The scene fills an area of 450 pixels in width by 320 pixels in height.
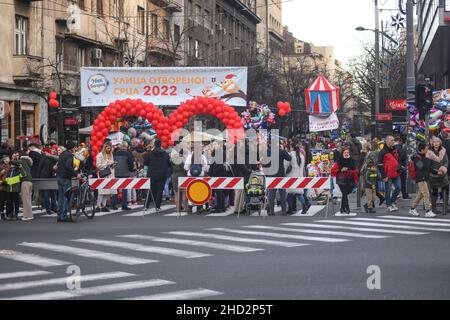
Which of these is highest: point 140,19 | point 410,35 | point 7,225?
point 140,19

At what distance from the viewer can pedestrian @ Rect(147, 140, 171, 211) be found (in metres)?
22.5

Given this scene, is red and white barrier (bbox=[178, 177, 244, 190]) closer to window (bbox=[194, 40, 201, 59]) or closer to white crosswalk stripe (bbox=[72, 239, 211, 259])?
white crosswalk stripe (bbox=[72, 239, 211, 259])

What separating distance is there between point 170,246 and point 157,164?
28.1 feet

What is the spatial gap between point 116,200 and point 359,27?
1410 inches

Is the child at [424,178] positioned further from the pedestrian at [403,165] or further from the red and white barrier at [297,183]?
the pedestrian at [403,165]

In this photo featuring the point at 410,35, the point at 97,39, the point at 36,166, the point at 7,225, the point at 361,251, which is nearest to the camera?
the point at 361,251

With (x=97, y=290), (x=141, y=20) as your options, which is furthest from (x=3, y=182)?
(x=141, y=20)

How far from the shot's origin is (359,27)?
185 ft

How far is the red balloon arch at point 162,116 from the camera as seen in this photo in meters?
26.8

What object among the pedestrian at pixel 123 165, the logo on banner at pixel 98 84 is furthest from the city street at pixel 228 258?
the logo on banner at pixel 98 84

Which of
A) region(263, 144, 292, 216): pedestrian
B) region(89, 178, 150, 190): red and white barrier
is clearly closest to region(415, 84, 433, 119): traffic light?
region(263, 144, 292, 216): pedestrian

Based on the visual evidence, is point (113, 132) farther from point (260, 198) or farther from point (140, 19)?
point (140, 19)

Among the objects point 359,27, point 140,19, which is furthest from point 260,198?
point 359,27

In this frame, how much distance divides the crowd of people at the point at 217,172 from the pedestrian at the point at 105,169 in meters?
0.03
